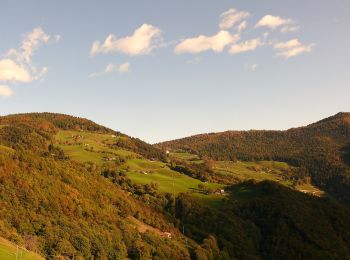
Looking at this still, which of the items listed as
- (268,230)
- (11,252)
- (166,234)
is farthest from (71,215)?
(268,230)

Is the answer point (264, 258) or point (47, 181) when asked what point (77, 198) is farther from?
point (264, 258)

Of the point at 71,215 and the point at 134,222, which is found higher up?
the point at 71,215

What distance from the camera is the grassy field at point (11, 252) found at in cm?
8067

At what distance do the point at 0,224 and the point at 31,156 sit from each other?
57.5 meters

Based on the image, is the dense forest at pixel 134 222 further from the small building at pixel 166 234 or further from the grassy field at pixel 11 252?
the grassy field at pixel 11 252

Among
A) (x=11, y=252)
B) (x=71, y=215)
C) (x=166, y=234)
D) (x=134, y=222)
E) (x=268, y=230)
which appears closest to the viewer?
(x=11, y=252)

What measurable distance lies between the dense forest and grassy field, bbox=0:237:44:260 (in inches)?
305

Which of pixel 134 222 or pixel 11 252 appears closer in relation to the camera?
pixel 11 252

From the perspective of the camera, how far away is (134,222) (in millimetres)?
159875

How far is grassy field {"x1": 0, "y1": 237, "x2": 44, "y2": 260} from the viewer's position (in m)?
80.7

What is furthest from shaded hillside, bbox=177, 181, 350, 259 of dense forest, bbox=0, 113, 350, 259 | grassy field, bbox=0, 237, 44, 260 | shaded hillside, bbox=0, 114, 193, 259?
grassy field, bbox=0, 237, 44, 260

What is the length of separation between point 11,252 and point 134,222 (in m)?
77.2

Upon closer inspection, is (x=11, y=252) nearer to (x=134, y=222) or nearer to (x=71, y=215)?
(x=71, y=215)

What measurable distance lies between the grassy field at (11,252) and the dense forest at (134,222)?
7759mm
